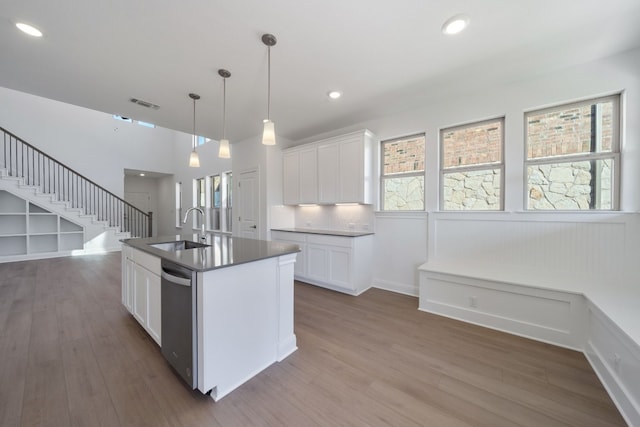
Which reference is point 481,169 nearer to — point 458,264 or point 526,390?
point 458,264

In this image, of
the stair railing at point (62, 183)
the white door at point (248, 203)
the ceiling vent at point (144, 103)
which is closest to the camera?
the ceiling vent at point (144, 103)

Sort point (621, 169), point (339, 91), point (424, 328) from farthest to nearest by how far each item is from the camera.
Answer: point (339, 91) → point (424, 328) → point (621, 169)

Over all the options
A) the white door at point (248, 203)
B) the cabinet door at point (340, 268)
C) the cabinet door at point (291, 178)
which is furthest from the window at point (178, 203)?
the cabinet door at point (340, 268)

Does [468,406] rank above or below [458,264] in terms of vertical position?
below

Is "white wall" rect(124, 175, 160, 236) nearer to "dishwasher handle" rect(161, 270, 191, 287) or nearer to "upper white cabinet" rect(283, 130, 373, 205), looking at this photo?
"upper white cabinet" rect(283, 130, 373, 205)

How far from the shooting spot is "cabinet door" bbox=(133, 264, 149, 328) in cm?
221

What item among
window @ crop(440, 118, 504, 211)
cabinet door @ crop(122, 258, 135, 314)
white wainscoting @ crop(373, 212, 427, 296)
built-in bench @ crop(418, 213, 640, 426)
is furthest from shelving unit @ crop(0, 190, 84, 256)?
window @ crop(440, 118, 504, 211)

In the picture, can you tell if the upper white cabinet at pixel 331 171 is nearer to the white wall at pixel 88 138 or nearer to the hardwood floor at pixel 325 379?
the hardwood floor at pixel 325 379

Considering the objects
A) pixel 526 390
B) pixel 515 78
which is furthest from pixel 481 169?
pixel 526 390

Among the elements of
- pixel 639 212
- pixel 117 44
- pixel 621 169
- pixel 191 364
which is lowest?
pixel 191 364

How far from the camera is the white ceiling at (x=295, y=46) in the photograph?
1762mm

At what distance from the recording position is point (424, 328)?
2541 millimetres

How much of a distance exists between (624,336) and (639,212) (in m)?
1.47

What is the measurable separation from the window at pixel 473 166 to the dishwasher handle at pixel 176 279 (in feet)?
10.6
